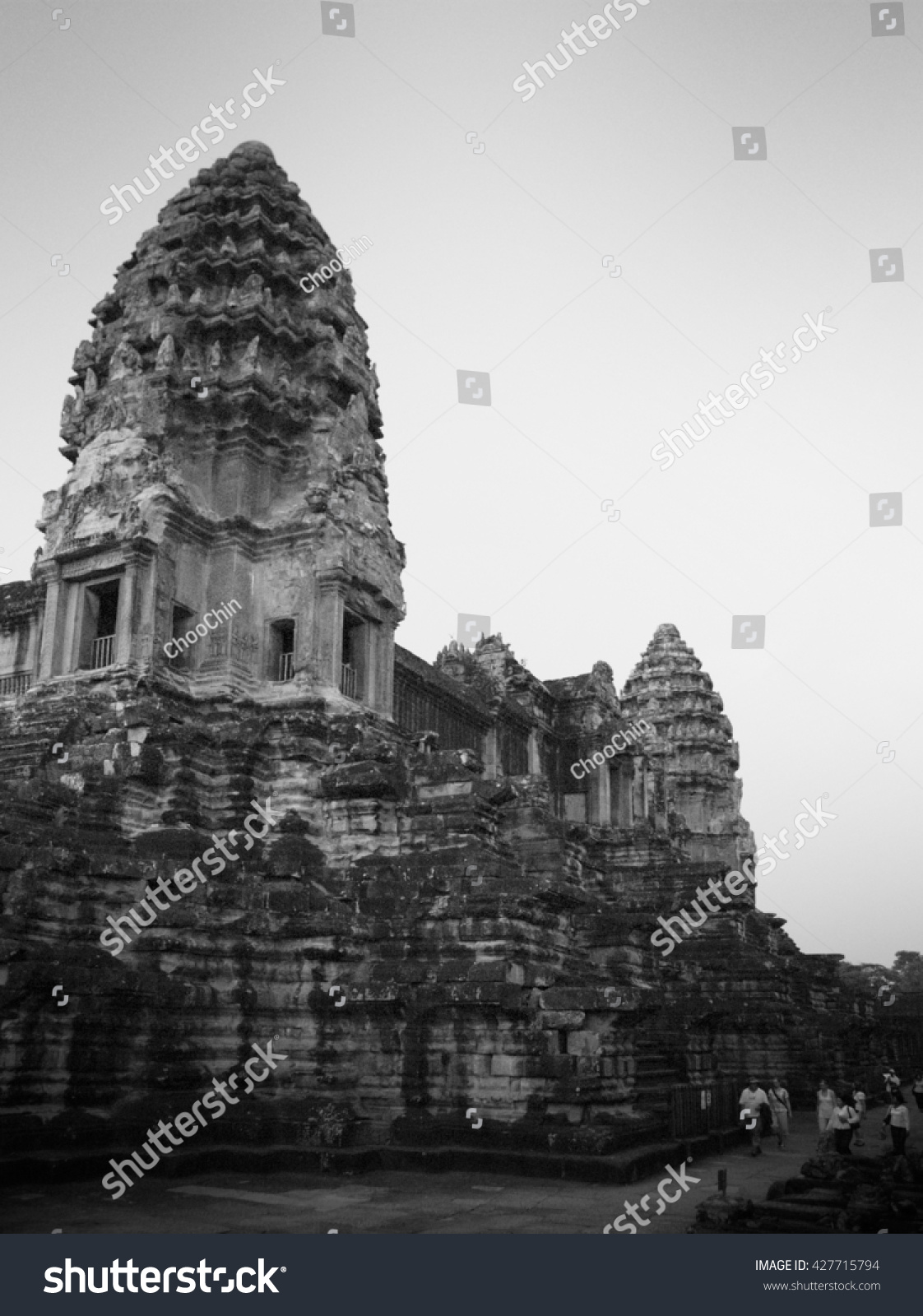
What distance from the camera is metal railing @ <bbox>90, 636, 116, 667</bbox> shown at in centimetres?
1841

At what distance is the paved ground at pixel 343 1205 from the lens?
10.1m

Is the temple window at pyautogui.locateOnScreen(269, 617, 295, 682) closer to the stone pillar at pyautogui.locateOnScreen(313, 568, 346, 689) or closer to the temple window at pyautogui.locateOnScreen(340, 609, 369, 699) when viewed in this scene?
the stone pillar at pyautogui.locateOnScreen(313, 568, 346, 689)

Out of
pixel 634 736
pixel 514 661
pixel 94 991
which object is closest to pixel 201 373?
pixel 94 991

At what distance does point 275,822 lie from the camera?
1670 cm

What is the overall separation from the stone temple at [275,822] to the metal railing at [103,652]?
4 centimetres

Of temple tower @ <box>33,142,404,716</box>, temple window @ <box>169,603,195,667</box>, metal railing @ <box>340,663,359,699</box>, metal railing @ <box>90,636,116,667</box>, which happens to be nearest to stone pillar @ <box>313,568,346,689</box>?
temple tower @ <box>33,142,404,716</box>

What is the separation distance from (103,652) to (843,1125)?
12.9 meters

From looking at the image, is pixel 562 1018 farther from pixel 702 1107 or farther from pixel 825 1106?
pixel 825 1106

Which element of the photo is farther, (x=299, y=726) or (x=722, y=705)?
(x=722, y=705)

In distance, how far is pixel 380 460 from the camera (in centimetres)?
2148

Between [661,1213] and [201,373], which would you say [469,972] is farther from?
[201,373]

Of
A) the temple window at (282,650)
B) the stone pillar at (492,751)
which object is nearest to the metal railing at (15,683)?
the temple window at (282,650)

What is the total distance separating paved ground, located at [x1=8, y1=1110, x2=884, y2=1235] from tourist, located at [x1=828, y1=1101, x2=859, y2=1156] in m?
2.61

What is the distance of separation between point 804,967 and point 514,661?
12301 mm
